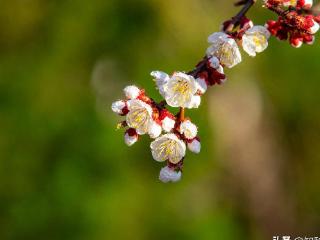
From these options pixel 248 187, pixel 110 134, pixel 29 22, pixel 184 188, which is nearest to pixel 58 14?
pixel 29 22

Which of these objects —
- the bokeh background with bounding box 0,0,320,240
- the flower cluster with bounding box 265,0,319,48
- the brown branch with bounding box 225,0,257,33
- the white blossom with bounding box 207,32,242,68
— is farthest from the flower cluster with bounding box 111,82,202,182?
the bokeh background with bounding box 0,0,320,240

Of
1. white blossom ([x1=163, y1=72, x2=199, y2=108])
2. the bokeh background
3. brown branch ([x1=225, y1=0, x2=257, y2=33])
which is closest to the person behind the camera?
white blossom ([x1=163, y1=72, x2=199, y2=108])

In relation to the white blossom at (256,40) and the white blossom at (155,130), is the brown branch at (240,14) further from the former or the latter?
the white blossom at (155,130)

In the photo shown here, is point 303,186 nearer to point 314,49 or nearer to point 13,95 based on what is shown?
point 314,49

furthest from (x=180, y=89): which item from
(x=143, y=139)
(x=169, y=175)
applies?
(x=143, y=139)

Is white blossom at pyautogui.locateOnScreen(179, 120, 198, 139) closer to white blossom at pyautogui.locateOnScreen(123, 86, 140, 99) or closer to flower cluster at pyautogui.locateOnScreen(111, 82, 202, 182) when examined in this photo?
flower cluster at pyautogui.locateOnScreen(111, 82, 202, 182)

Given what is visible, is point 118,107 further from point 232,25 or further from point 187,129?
point 232,25

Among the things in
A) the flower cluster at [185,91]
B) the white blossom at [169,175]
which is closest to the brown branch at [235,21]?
the flower cluster at [185,91]
